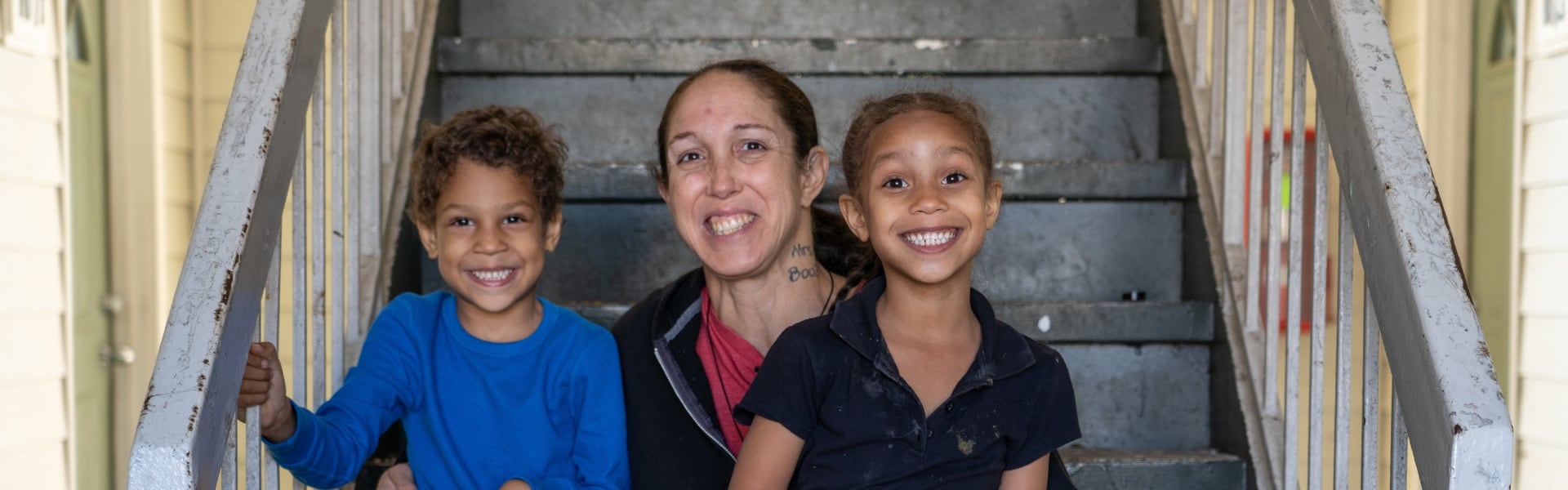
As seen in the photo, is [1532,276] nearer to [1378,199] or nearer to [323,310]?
[1378,199]

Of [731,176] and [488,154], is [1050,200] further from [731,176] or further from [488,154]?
[488,154]

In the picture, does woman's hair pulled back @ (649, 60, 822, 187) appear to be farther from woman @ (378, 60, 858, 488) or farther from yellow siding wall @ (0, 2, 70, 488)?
yellow siding wall @ (0, 2, 70, 488)

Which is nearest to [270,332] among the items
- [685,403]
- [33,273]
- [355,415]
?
[355,415]

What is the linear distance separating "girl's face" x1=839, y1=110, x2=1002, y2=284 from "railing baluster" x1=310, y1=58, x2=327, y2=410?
2.62ft

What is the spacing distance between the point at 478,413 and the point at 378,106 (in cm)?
65

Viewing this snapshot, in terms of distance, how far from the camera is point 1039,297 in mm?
2381

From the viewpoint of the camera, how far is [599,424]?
5.71ft

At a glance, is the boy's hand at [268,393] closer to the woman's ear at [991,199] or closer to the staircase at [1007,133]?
the staircase at [1007,133]

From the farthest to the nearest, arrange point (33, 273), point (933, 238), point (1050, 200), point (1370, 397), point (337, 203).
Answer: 1. point (33, 273)
2. point (1050, 200)
3. point (337, 203)
4. point (933, 238)
5. point (1370, 397)

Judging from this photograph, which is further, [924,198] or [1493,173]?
[1493,173]

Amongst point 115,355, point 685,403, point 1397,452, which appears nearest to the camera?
point 1397,452

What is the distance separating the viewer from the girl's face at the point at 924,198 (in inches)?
60.1

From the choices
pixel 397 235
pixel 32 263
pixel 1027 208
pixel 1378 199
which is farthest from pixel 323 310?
pixel 32 263

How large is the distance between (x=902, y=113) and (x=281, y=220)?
767 millimetres
